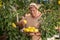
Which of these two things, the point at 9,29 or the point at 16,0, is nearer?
the point at 9,29

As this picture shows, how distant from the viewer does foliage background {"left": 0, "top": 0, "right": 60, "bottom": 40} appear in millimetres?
1591

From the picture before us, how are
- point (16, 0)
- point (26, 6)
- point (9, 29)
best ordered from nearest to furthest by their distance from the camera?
point (9, 29) → point (16, 0) → point (26, 6)

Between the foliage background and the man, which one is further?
the man

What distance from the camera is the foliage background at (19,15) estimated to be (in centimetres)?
159

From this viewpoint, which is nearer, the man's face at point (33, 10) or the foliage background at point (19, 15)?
the foliage background at point (19, 15)

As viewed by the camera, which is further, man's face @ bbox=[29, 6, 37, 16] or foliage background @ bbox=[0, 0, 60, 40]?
man's face @ bbox=[29, 6, 37, 16]

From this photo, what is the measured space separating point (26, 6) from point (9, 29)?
35 cm

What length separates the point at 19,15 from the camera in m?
1.76

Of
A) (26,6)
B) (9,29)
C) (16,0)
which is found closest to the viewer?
(9,29)

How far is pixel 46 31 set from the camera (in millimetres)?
1631

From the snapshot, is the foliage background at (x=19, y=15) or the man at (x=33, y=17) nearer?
the foliage background at (x=19, y=15)

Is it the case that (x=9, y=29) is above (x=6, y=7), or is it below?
below

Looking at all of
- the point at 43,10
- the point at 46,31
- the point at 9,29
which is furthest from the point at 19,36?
the point at 43,10

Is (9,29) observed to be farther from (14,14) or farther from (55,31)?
(55,31)
